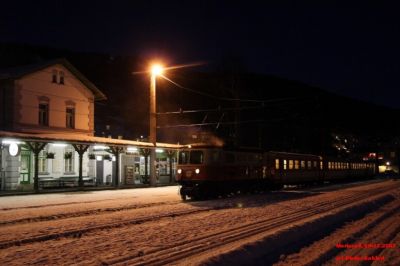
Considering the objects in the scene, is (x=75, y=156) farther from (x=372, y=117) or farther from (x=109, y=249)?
(x=372, y=117)

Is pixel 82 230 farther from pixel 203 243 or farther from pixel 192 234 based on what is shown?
pixel 203 243

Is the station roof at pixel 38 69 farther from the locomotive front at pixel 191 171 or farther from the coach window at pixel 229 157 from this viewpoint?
the coach window at pixel 229 157

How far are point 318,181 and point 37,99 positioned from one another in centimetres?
2289

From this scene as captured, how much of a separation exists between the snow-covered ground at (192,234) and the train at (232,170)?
431 centimetres

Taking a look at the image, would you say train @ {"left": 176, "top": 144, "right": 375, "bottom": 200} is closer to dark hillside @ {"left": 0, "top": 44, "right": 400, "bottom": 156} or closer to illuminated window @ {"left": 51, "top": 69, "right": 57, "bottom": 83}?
dark hillside @ {"left": 0, "top": 44, "right": 400, "bottom": 156}

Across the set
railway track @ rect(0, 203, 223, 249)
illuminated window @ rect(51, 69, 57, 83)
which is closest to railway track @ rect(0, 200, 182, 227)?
railway track @ rect(0, 203, 223, 249)

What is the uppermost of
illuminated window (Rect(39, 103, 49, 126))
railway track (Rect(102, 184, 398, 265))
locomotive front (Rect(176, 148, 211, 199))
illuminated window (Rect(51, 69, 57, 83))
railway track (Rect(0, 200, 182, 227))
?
illuminated window (Rect(51, 69, 57, 83))

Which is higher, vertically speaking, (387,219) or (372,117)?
(372,117)

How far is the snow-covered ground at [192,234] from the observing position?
31.7ft

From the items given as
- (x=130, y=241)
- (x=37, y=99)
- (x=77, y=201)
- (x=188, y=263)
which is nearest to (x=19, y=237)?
(x=130, y=241)

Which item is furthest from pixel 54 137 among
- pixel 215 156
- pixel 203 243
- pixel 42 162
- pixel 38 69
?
pixel 203 243

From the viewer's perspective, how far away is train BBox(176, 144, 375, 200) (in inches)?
963

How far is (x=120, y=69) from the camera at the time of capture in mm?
143625

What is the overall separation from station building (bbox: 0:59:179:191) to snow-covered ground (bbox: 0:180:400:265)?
34.3ft
